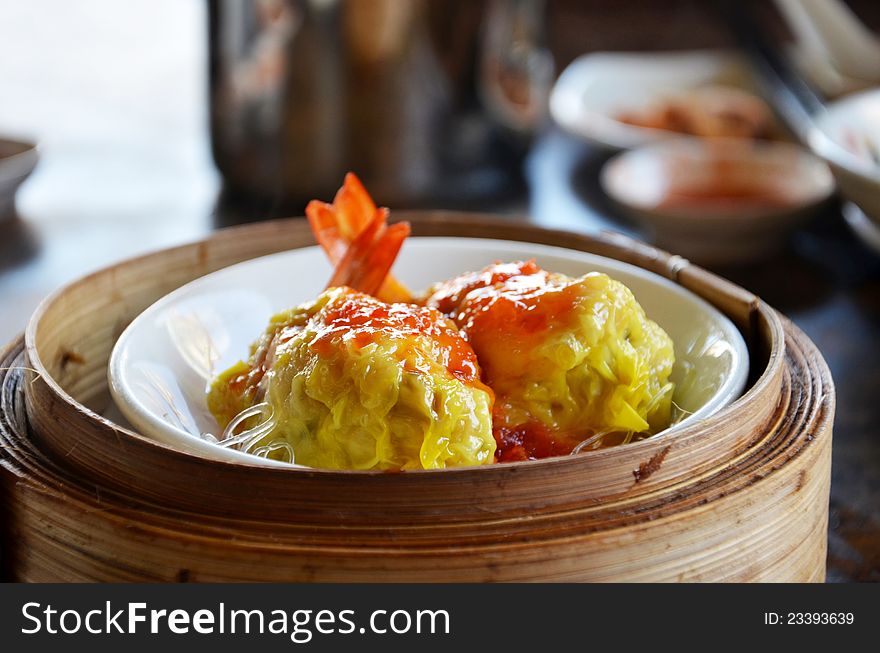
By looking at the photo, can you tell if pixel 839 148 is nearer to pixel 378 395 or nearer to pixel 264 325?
pixel 264 325

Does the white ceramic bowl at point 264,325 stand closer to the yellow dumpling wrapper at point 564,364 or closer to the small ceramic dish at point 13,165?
the yellow dumpling wrapper at point 564,364

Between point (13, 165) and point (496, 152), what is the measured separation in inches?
38.4

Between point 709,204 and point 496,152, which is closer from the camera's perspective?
point 709,204

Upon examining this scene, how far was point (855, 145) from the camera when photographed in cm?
193

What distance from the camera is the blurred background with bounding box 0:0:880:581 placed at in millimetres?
1955

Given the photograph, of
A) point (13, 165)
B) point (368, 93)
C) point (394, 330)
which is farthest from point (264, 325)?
point (13, 165)

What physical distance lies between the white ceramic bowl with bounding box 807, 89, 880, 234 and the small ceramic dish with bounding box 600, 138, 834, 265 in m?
0.08

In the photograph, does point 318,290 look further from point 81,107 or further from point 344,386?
point 81,107

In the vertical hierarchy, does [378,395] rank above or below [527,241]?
above

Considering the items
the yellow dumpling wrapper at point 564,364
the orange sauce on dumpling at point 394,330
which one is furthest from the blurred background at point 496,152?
the orange sauce on dumpling at point 394,330

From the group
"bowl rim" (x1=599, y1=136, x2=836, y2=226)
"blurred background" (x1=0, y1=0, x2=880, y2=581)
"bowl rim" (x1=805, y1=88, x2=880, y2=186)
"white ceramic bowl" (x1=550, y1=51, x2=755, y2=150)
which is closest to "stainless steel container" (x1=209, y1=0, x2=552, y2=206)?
"blurred background" (x1=0, y1=0, x2=880, y2=581)

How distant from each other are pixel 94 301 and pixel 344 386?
37cm

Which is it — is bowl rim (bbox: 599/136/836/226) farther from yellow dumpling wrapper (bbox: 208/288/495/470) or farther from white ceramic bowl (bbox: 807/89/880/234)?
yellow dumpling wrapper (bbox: 208/288/495/470)

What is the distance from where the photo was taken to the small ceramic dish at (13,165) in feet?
6.88
